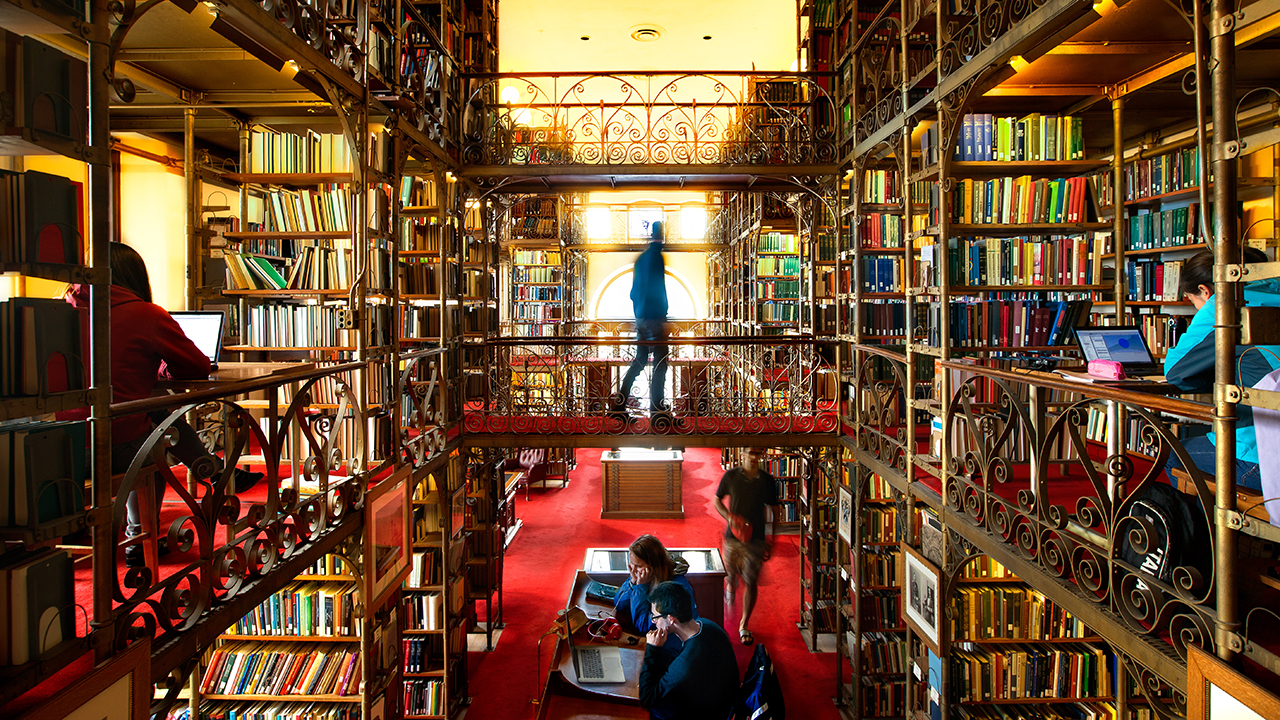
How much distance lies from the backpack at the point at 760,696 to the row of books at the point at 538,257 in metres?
9.96

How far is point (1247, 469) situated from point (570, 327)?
12030mm

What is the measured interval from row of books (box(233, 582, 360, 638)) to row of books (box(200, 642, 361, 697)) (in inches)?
4.7

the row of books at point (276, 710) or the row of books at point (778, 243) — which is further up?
the row of books at point (778, 243)

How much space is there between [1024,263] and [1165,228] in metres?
1.54

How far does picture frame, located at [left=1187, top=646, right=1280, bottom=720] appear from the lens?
1.40 m

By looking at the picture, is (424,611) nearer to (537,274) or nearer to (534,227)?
(534,227)

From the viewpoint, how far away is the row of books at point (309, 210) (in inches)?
151

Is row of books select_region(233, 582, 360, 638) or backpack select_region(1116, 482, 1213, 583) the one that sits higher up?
backpack select_region(1116, 482, 1213, 583)

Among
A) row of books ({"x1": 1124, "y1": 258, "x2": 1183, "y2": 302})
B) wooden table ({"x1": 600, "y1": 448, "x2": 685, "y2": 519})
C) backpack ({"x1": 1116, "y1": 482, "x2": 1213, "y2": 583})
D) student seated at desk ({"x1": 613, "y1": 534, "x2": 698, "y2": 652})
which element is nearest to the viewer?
backpack ({"x1": 1116, "y1": 482, "x2": 1213, "y2": 583})

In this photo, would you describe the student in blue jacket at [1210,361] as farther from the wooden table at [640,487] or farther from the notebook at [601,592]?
the wooden table at [640,487]

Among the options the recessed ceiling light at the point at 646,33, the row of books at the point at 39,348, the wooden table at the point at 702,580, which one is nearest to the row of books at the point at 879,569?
the wooden table at the point at 702,580

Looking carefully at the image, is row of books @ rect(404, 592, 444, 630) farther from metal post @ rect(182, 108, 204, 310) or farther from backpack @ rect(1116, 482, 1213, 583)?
backpack @ rect(1116, 482, 1213, 583)

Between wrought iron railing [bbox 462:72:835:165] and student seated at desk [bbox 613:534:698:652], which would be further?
wrought iron railing [bbox 462:72:835:165]

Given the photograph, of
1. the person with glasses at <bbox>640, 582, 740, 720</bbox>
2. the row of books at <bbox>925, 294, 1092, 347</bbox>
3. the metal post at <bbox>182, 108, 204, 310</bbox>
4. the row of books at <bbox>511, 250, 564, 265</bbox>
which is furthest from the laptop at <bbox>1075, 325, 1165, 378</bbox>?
the row of books at <bbox>511, 250, 564, 265</bbox>
